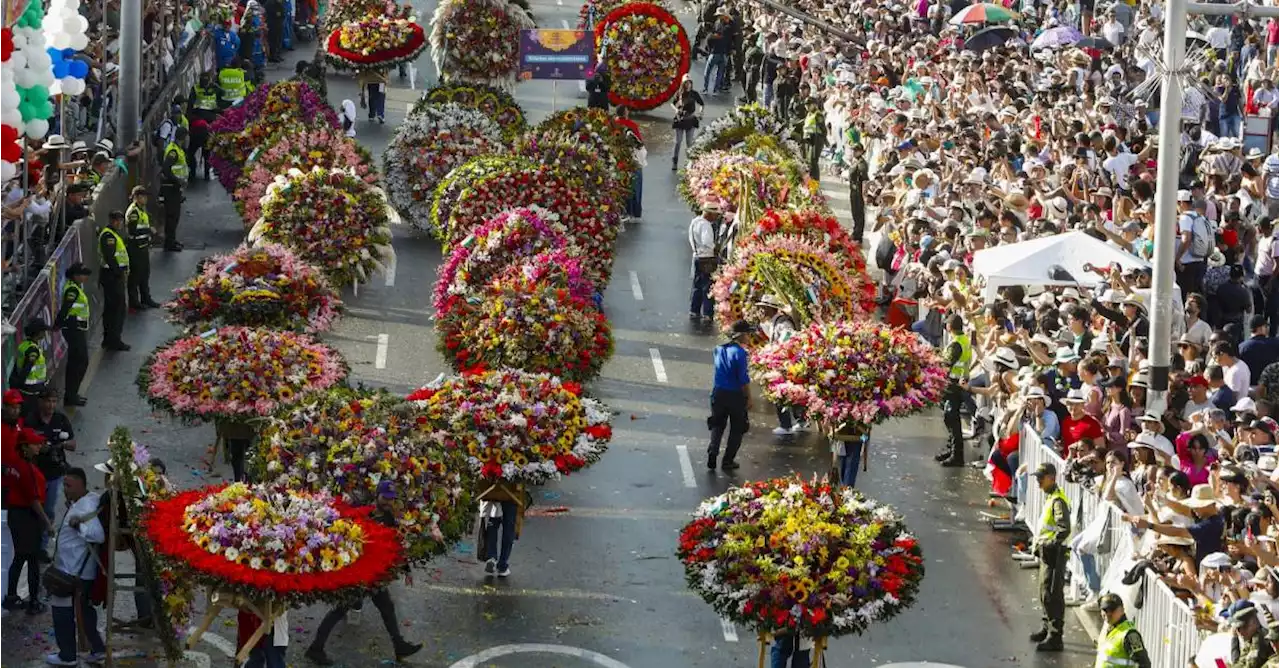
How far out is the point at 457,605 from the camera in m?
20.3

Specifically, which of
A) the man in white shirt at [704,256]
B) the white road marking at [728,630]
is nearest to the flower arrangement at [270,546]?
the white road marking at [728,630]

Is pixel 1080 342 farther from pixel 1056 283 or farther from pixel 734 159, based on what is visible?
pixel 734 159

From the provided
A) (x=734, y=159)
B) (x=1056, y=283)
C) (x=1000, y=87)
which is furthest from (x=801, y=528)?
(x=1000, y=87)

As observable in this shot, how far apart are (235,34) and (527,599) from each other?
26.4 m

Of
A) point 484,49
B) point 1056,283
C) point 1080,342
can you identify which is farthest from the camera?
point 484,49

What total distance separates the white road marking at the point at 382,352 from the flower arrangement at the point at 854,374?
618cm

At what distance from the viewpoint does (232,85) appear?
39.1 m

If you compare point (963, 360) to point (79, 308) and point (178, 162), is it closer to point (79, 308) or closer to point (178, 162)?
point (79, 308)

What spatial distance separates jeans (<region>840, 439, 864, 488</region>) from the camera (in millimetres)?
23109

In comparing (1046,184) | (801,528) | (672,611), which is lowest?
(672,611)

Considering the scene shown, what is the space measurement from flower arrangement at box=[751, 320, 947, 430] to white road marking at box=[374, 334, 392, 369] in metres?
6.18

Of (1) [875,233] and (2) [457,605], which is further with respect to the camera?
(1) [875,233]

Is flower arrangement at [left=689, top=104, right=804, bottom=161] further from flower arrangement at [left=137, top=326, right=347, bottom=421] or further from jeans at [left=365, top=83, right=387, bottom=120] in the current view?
flower arrangement at [left=137, top=326, right=347, bottom=421]

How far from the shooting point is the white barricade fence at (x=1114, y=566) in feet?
58.7
